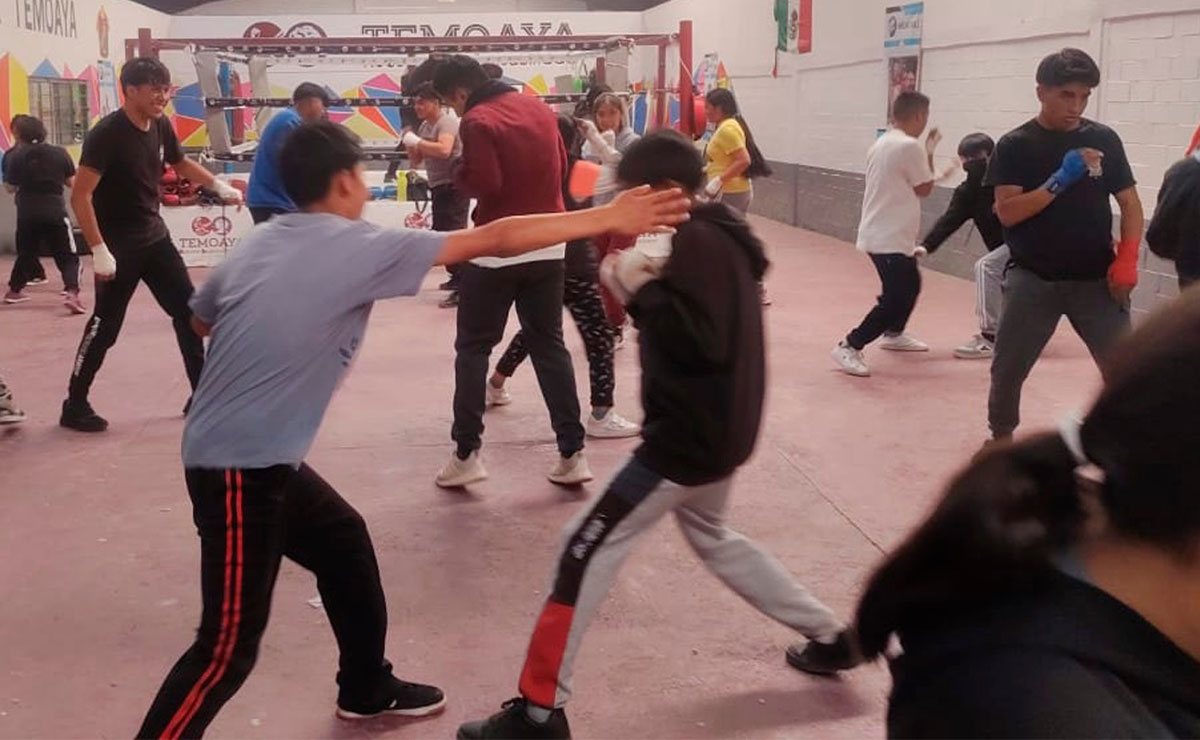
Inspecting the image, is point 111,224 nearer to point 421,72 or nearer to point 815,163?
point 421,72

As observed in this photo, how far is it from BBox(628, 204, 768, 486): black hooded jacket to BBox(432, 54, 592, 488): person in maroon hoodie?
176cm

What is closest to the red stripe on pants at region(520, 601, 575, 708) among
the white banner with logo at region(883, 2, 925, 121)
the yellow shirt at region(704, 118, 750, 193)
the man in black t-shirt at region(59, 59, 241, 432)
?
the man in black t-shirt at region(59, 59, 241, 432)

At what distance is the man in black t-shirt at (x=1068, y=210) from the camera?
4.05m

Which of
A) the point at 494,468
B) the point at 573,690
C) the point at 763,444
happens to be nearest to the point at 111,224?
the point at 494,468

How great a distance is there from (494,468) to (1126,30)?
18.4 ft

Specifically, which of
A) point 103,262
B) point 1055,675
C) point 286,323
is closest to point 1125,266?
point 286,323

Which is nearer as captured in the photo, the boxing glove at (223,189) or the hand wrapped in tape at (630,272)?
the hand wrapped in tape at (630,272)

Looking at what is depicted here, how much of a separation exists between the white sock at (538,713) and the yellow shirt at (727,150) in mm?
6218

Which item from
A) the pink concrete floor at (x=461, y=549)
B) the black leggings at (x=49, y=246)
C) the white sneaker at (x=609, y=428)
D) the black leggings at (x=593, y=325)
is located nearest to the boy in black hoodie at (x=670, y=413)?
the pink concrete floor at (x=461, y=549)

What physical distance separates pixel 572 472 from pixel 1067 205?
202cm

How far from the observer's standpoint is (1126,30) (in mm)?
8000

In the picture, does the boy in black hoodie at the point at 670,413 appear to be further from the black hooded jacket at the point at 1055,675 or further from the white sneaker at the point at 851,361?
the white sneaker at the point at 851,361

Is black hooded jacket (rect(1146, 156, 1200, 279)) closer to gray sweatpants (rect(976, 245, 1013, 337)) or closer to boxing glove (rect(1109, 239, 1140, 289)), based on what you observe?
boxing glove (rect(1109, 239, 1140, 289))

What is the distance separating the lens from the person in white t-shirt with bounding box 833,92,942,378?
643cm
